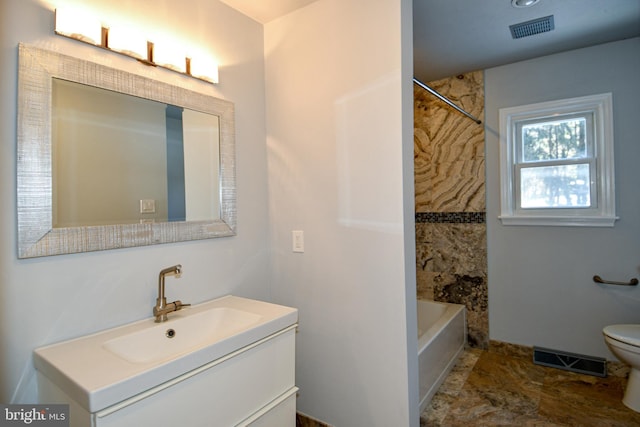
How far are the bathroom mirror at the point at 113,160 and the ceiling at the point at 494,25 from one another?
2.58 feet

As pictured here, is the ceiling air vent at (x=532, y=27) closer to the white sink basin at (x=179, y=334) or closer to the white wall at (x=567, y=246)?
the white wall at (x=567, y=246)

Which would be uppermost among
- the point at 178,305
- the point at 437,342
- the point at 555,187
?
the point at 555,187

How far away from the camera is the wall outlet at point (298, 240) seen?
201 cm

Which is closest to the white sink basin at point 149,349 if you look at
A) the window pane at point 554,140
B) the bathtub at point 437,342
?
the bathtub at point 437,342

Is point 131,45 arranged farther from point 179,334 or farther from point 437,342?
point 437,342

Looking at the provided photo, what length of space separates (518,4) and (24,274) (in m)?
2.73

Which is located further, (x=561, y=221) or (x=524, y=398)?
(x=561, y=221)

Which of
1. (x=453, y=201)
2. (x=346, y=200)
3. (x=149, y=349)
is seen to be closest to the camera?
(x=149, y=349)

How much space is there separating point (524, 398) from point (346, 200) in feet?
5.96

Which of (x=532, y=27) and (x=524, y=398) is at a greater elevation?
(x=532, y=27)

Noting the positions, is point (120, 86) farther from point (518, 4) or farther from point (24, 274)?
point (518, 4)

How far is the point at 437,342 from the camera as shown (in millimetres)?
2342

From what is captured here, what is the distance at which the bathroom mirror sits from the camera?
1216mm

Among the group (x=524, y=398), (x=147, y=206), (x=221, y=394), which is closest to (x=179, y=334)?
(x=221, y=394)
